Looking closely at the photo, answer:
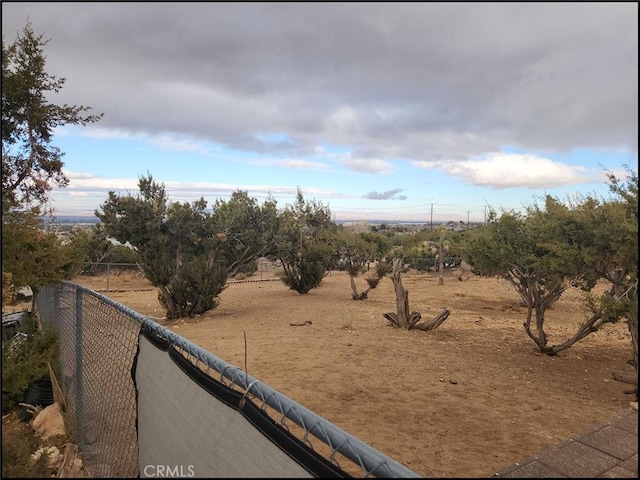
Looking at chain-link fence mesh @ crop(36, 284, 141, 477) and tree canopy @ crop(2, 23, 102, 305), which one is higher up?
tree canopy @ crop(2, 23, 102, 305)

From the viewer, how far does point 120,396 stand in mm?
3562

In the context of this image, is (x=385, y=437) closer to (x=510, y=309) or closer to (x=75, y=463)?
(x=75, y=463)

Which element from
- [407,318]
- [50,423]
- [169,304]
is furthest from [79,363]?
[169,304]

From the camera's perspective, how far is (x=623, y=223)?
17.4 feet

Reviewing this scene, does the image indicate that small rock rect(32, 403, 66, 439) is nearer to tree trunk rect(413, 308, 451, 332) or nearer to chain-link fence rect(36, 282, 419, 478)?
chain-link fence rect(36, 282, 419, 478)

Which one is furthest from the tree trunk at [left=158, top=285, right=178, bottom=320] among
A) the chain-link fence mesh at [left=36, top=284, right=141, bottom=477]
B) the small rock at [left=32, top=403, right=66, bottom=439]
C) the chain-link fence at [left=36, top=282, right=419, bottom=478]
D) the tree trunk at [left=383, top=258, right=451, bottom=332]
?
the small rock at [left=32, top=403, right=66, bottom=439]

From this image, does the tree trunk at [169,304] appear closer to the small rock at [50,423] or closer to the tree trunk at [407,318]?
the tree trunk at [407,318]

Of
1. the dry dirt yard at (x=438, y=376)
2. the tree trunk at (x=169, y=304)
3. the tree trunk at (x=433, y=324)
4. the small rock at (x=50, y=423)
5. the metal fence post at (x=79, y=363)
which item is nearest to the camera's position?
the metal fence post at (x=79, y=363)

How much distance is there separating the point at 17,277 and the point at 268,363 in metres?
3.93
